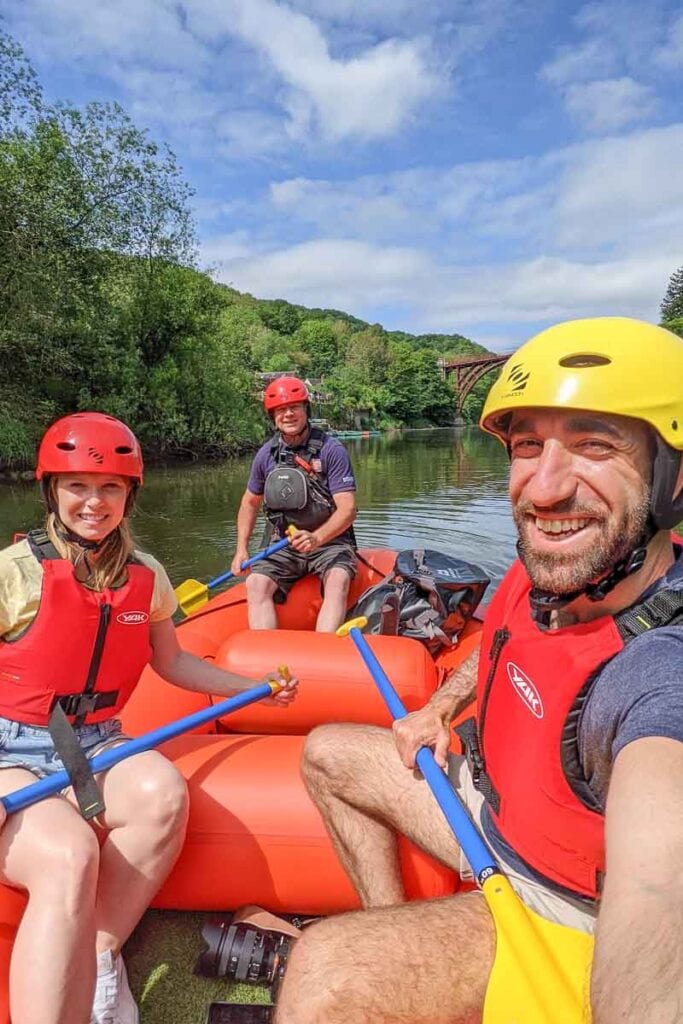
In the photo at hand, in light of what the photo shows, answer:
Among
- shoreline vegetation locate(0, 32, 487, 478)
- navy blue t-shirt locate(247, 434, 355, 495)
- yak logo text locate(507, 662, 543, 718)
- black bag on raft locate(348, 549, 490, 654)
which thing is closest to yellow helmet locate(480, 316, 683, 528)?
yak logo text locate(507, 662, 543, 718)

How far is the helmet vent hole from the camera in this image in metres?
1.26

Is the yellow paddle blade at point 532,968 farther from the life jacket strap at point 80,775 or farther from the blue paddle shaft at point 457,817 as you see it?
the life jacket strap at point 80,775

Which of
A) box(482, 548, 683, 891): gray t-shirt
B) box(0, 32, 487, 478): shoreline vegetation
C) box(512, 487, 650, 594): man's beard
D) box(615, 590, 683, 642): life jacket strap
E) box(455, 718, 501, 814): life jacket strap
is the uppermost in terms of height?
box(0, 32, 487, 478): shoreline vegetation

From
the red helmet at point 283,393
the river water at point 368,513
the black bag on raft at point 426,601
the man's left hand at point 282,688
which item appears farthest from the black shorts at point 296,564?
the river water at point 368,513

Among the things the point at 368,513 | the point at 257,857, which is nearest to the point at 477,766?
the point at 257,857

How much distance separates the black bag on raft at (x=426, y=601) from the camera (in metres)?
3.28

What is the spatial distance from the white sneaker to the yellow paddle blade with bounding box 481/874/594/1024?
3.06ft

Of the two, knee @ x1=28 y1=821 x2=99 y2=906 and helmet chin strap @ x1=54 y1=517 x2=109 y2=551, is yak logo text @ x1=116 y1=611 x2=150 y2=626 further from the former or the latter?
knee @ x1=28 y1=821 x2=99 y2=906

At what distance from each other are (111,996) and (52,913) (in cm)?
31

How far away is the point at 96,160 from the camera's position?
15.7m

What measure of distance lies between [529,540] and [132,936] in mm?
1704

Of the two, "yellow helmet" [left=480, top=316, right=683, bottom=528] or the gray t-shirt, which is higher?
"yellow helmet" [left=480, top=316, right=683, bottom=528]

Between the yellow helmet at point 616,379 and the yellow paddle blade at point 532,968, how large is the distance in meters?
0.82

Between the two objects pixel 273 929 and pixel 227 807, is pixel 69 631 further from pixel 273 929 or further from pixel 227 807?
pixel 273 929
